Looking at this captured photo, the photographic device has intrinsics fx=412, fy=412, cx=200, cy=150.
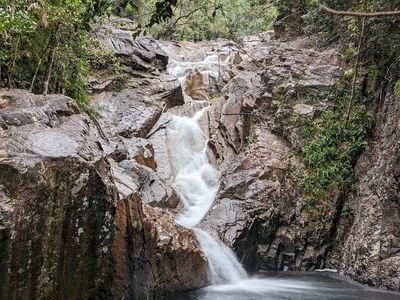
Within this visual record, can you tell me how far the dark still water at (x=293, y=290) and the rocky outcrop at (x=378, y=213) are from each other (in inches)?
14.9

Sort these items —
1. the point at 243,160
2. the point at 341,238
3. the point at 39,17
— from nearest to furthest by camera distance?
the point at 39,17 < the point at 341,238 < the point at 243,160

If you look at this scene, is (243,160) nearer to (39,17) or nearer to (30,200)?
(39,17)

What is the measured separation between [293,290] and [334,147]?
4.69m

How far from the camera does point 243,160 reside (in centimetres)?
1237

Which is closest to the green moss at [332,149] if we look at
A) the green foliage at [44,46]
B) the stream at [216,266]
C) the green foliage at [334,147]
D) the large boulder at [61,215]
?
the green foliage at [334,147]

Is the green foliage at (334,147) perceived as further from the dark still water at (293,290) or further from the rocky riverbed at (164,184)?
the dark still water at (293,290)

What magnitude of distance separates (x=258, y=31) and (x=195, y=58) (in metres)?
9.27

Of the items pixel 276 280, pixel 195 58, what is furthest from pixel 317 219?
pixel 195 58

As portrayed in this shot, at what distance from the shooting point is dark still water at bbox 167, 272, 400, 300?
25.8 ft

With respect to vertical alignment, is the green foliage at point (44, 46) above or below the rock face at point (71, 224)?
above

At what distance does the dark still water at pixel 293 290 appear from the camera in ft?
25.8

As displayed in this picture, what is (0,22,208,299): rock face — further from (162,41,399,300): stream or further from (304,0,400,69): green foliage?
(304,0,400,69): green foliage

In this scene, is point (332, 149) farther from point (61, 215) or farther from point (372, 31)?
point (61, 215)

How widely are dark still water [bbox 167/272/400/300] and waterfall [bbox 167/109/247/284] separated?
0.42 m
